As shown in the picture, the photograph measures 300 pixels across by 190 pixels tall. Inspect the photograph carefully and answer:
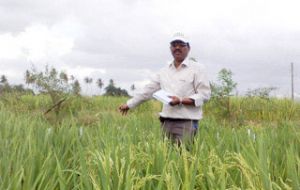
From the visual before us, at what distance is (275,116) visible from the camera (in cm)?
1091

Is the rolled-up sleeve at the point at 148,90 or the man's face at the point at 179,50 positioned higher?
the man's face at the point at 179,50

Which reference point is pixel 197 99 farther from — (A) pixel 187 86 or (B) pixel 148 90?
(B) pixel 148 90

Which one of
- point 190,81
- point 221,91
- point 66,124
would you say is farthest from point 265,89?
point 66,124

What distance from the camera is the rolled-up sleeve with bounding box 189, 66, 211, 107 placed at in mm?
3500

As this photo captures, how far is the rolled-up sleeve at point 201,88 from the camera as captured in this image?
3.50 metres

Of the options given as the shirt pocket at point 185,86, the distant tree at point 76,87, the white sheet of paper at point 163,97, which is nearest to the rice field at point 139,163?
the white sheet of paper at point 163,97

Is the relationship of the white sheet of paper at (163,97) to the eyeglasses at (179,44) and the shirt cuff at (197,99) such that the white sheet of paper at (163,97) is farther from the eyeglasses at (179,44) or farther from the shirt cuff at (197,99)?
the eyeglasses at (179,44)

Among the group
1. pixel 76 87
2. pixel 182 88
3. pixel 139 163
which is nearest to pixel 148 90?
pixel 182 88

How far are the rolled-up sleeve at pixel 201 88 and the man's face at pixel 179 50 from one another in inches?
6.7

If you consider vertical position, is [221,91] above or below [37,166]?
above

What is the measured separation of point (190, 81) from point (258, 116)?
308 inches

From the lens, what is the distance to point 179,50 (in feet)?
11.9

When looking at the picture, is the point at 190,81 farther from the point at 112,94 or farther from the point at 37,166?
A: the point at 112,94

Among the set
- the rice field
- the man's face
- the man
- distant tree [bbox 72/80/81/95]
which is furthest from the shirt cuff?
distant tree [bbox 72/80/81/95]
